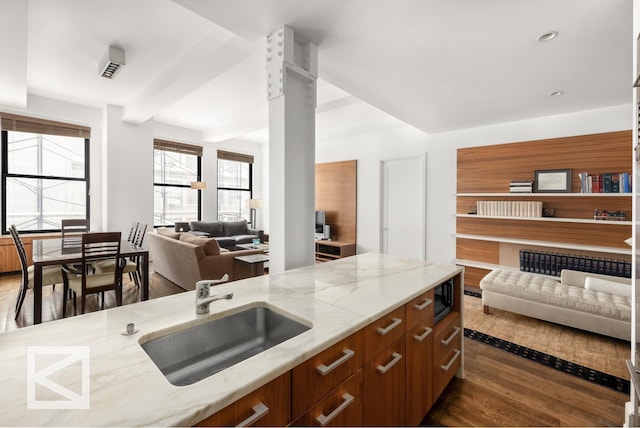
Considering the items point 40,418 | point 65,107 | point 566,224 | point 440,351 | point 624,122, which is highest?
point 65,107

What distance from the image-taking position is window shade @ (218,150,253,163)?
743cm

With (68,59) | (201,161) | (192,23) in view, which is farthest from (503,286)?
(201,161)

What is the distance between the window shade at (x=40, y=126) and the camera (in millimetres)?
4613

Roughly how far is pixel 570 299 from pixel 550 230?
147 centimetres

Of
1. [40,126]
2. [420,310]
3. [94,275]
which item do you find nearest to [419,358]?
[420,310]

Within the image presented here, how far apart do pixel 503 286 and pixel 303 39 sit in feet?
10.5

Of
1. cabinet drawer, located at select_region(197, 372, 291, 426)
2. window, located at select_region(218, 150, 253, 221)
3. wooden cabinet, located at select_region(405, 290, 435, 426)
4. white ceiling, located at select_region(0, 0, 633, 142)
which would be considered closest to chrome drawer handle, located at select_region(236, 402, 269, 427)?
cabinet drawer, located at select_region(197, 372, 291, 426)

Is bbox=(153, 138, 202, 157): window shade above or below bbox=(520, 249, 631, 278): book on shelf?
above

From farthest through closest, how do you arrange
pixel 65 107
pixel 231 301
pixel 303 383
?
1. pixel 65 107
2. pixel 231 301
3. pixel 303 383

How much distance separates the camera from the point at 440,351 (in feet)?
5.86

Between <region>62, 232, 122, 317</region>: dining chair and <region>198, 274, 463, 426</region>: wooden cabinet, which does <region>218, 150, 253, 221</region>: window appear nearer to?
<region>62, 232, 122, 317</region>: dining chair

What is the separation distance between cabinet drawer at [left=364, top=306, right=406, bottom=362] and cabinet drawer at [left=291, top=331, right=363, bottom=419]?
5 centimetres

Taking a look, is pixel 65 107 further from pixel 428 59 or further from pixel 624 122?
pixel 624 122

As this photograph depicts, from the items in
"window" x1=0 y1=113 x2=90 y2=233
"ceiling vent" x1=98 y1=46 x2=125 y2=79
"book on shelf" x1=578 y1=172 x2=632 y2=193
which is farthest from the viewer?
"window" x1=0 y1=113 x2=90 y2=233
